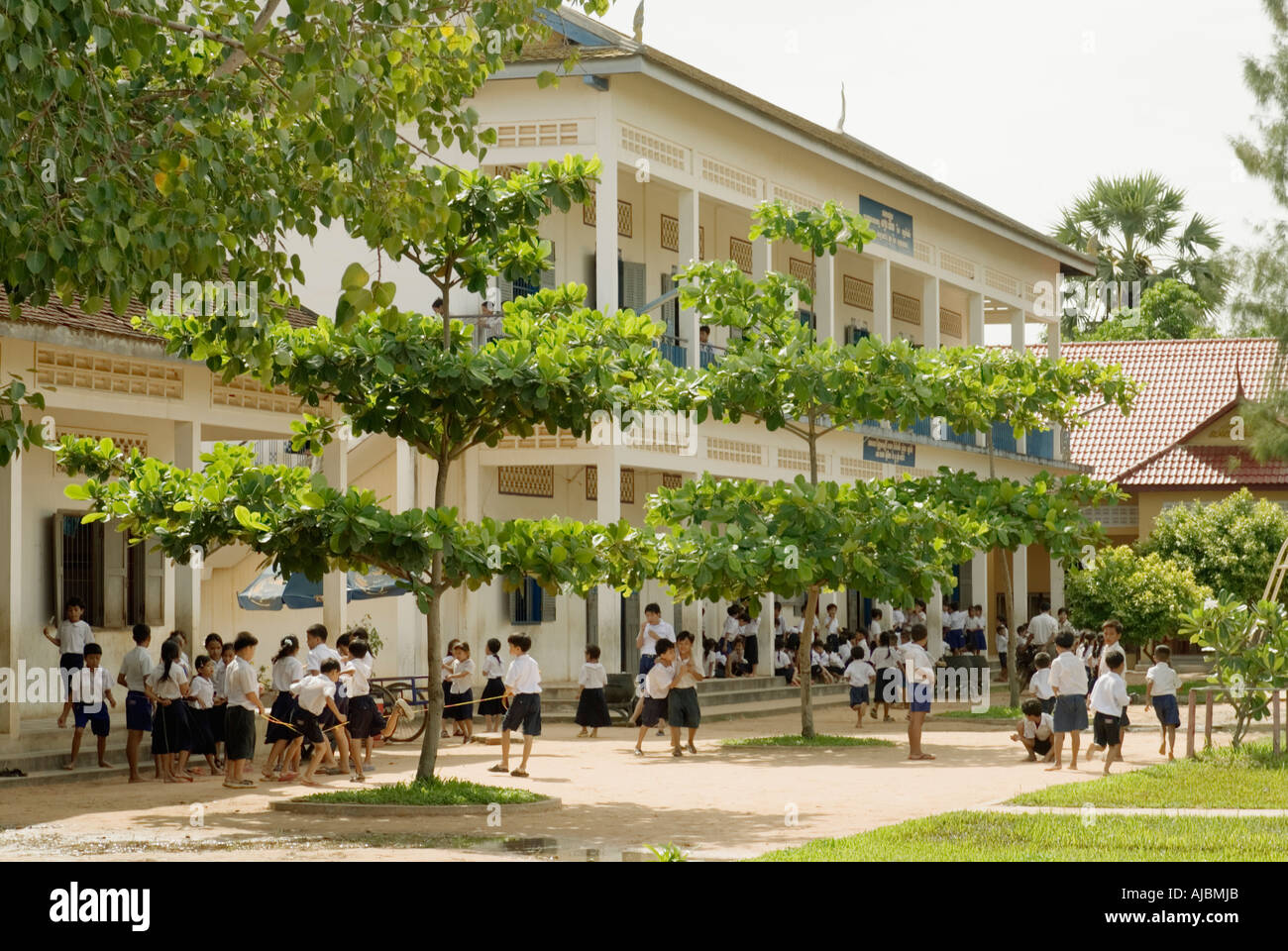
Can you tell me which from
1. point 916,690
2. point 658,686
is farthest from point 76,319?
point 916,690

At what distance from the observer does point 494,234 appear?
1361 centimetres

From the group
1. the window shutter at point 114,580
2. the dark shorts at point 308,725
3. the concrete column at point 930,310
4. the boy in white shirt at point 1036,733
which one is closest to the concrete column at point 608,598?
the window shutter at point 114,580

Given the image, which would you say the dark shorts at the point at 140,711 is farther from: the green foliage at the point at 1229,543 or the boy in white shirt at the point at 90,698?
the green foliage at the point at 1229,543

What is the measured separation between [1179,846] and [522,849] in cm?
405

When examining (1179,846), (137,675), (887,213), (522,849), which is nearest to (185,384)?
(137,675)

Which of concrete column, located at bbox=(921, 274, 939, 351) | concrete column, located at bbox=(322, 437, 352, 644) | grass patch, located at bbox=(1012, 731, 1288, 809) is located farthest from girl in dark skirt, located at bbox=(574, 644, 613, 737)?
concrete column, located at bbox=(921, 274, 939, 351)

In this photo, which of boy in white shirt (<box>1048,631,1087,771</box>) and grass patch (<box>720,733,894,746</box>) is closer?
boy in white shirt (<box>1048,631,1087,771</box>)

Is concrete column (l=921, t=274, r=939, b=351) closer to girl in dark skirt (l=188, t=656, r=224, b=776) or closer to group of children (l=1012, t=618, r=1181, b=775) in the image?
group of children (l=1012, t=618, r=1181, b=775)

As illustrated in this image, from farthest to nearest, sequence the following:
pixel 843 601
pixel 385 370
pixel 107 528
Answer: pixel 843 601 → pixel 107 528 → pixel 385 370

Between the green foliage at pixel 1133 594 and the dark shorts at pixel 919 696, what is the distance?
33.8 ft

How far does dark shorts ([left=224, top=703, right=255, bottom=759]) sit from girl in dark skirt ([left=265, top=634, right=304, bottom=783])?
0.79ft

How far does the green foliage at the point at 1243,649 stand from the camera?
1688 centimetres

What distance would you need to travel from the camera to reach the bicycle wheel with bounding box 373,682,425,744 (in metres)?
20.6
